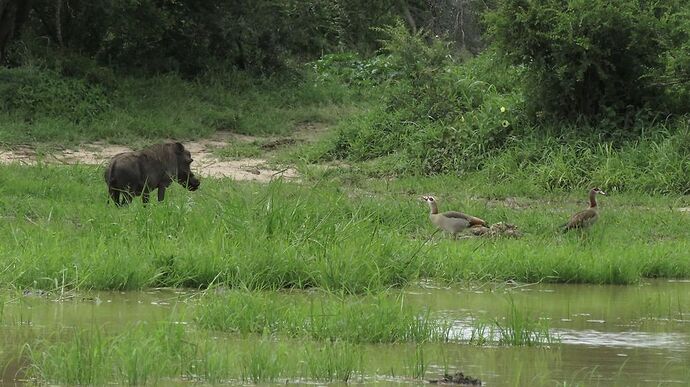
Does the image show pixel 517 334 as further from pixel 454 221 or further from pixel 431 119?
pixel 431 119

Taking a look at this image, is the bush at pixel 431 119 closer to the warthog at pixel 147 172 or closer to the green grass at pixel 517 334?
the warthog at pixel 147 172

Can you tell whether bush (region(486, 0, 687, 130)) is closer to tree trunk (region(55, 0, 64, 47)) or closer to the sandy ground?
the sandy ground

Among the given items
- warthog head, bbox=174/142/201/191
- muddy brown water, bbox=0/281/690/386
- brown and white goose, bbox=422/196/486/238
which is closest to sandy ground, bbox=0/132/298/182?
warthog head, bbox=174/142/201/191

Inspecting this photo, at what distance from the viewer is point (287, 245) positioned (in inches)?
389

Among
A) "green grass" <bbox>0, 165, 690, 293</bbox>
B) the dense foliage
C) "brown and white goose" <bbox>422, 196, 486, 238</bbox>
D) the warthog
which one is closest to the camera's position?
"green grass" <bbox>0, 165, 690, 293</bbox>

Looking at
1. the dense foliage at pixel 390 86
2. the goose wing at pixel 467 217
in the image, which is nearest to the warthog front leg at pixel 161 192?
the goose wing at pixel 467 217

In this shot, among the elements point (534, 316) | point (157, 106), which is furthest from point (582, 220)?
point (157, 106)

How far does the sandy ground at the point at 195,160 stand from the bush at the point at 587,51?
12.2 feet

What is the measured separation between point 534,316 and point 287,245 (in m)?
2.18

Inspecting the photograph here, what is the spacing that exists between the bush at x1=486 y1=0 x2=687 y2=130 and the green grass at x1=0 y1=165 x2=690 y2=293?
3.93 metres

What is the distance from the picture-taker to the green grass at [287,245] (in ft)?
30.7

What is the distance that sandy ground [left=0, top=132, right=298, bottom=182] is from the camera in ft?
56.3

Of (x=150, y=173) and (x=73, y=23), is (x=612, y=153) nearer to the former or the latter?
(x=150, y=173)

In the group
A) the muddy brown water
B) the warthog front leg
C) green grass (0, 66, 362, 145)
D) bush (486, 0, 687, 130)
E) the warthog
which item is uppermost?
bush (486, 0, 687, 130)
